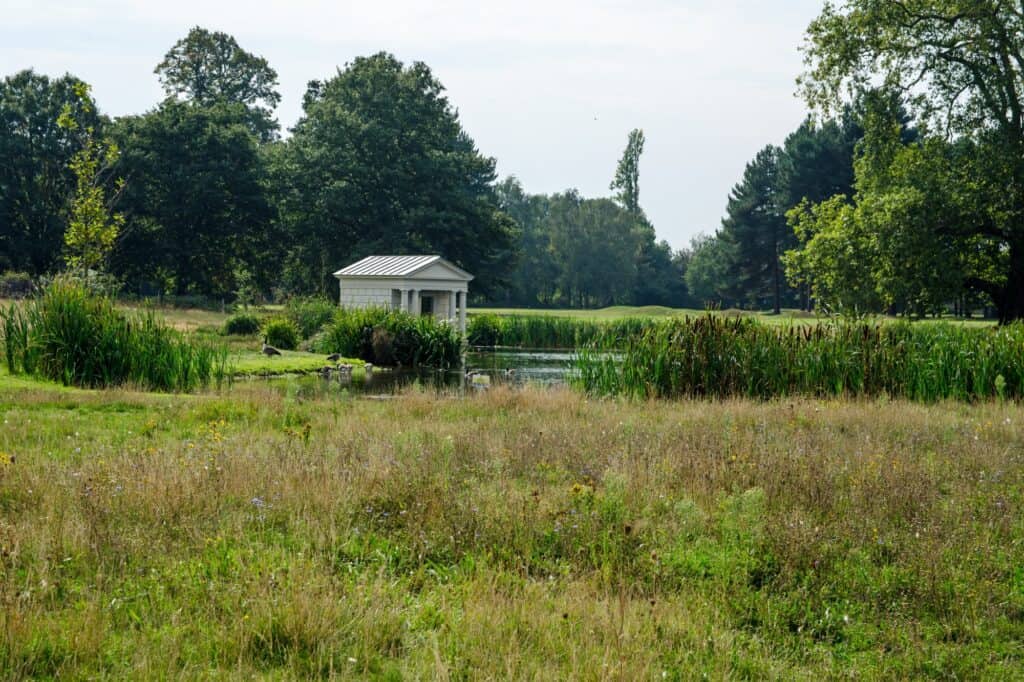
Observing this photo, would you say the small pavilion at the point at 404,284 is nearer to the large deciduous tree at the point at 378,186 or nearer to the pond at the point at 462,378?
the pond at the point at 462,378

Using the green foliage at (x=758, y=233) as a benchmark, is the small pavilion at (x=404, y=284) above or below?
below

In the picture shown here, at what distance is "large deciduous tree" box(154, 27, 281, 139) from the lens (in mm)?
69812

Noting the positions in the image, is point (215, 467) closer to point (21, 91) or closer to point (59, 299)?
point (59, 299)

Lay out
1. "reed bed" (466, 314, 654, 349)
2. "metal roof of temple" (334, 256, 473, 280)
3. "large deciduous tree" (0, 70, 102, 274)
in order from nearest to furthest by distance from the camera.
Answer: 1. "metal roof of temple" (334, 256, 473, 280)
2. "reed bed" (466, 314, 654, 349)
3. "large deciduous tree" (0, 70, 102, 274)

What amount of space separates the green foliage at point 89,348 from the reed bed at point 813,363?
7498 millimetres

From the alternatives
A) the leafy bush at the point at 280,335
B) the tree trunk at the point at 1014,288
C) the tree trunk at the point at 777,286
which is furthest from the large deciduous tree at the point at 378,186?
the tree trunk at the point at 1014,288

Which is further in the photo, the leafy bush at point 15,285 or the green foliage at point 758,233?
the green foliage at point 758,233

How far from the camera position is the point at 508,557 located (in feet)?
19.2

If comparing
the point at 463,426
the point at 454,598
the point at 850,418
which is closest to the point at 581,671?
the point at 454,598

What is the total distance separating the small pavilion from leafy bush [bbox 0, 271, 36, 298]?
1491cm

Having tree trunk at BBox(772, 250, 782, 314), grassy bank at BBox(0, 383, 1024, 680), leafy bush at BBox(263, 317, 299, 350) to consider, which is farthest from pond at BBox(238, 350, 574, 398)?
tree trunk at BBox(772, 250, 782, 314)

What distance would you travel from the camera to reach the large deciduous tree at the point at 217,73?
69.8 metres

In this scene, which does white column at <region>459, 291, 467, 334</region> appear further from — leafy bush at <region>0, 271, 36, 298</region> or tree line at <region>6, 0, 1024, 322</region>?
leafy bush at <region>0, 271, 36, 298</region>

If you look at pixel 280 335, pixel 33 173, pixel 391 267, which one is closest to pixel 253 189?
pixel 33 173
